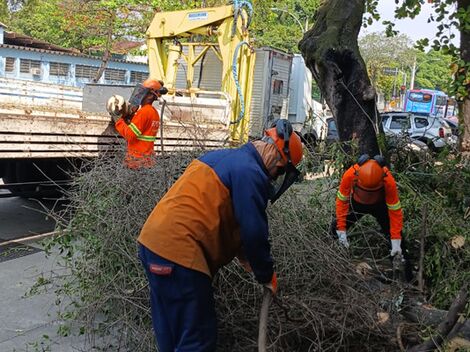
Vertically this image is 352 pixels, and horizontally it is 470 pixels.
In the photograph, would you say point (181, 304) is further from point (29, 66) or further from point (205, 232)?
point (29, 66)

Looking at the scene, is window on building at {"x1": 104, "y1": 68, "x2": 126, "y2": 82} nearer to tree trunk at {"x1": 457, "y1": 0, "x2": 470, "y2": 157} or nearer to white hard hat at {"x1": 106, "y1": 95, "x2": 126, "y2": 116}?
white hard hat at {"x1": 106, "y1": 95, "x2": 126, "y2": 116}

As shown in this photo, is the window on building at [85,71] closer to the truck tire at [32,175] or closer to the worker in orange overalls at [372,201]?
the truck tire at [32,175]

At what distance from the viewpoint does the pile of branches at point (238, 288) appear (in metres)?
3.57

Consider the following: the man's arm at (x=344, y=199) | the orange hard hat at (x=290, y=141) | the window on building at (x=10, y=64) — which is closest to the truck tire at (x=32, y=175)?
the man's arm at (x=344, y=199)

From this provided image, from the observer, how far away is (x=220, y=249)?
2820 millimetres

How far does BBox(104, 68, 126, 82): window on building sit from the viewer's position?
30.2m

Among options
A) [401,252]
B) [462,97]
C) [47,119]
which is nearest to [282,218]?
[401,252]

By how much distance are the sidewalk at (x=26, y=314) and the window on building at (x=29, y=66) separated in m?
22.1

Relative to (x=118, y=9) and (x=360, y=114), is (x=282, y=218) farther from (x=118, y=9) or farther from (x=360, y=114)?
(x=118, y=9)

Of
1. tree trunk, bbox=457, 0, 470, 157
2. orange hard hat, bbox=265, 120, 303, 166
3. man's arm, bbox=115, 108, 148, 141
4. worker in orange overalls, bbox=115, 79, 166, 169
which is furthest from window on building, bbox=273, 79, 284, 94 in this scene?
orange hard hat, bbox=265, 120, 303, 166

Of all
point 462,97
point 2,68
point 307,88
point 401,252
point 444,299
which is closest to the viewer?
point 444,299

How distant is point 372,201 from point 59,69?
2402 cm

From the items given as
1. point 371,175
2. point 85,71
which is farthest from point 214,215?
point 85,71

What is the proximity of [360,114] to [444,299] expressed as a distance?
2.11 metres
